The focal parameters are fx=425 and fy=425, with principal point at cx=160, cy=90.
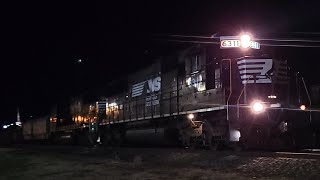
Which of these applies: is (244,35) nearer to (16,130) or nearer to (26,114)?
(16,130)

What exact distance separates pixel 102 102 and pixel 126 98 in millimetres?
3950

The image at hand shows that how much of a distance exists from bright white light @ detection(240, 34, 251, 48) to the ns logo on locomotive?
0.03 m

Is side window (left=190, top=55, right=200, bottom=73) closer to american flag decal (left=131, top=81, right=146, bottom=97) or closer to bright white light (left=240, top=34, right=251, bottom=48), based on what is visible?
bright white light (left=240, top=34, right=251, bottom=48)

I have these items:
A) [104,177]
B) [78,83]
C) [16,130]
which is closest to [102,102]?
[104,177]

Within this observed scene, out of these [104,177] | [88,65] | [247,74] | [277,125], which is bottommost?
[104,177]

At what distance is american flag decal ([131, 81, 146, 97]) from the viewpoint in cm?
2112

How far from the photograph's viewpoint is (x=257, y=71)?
1375 cm

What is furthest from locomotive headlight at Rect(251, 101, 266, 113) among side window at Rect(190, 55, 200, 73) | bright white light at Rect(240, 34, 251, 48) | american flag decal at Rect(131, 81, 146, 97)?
american flag decal at Rect(131, 81, 146, 97)

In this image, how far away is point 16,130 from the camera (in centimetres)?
5012

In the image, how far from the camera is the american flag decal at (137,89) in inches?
831

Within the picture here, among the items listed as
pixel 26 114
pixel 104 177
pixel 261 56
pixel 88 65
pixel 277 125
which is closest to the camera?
pixel 104 177

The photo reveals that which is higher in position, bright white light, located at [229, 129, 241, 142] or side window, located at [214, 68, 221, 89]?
side window, located at [214, 68, 221, 89]

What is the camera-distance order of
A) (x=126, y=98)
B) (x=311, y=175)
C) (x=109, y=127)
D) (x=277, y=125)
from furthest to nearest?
(x=109, y=127)
(x=126, y=98)
(x=277, y=125)
(x=311, y=175)

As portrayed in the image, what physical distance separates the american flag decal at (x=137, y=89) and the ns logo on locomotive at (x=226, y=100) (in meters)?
0.83
